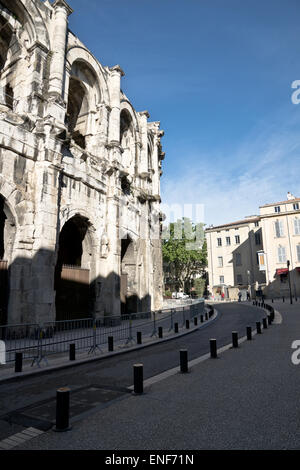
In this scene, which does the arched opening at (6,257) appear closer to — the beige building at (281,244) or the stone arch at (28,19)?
the stone arch at (28,19)

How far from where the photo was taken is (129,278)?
69.3 feet

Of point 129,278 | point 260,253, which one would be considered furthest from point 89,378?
point 260,253

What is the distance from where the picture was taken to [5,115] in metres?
12.0

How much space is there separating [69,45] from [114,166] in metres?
6.80

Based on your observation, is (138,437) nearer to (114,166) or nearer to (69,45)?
(114,166)

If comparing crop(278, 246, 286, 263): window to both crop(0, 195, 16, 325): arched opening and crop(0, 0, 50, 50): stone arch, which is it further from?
crop(0, 195, 16, 325): arched opening

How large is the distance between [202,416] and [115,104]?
63.5 feet

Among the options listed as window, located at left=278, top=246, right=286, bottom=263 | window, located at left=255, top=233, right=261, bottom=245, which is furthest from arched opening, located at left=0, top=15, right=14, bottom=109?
window, located at left=255, top=233, right=261, bottom=245

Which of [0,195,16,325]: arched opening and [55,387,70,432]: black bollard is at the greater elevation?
[0,195,16,325]: arched opening

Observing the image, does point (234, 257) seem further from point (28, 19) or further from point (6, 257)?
point (28, 19)

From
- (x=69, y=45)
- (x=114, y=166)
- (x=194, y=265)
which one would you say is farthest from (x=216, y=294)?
(x=69, y=45)

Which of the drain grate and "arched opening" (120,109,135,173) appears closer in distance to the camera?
the drain grate

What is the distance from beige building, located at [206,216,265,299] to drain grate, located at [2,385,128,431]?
4333 cm

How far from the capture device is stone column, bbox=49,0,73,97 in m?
14.4
